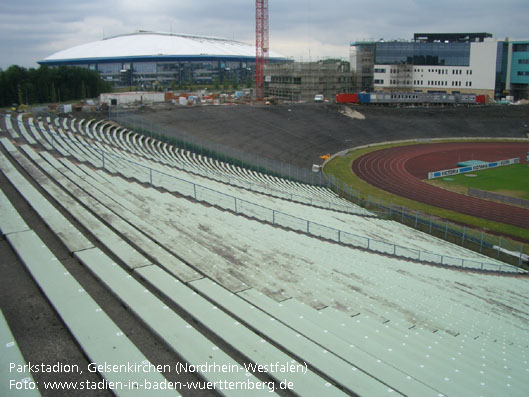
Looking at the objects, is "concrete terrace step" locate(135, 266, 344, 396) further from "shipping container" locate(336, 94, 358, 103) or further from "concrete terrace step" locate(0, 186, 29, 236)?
"shipping container" locate(336, 94, 358, 103)

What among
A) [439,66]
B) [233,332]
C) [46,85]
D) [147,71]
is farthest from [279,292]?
[147,71]

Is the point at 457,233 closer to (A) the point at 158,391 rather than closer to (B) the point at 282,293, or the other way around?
(B) the point at 282,293

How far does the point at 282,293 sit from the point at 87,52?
213 metres

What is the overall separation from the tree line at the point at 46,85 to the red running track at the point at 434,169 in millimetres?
62143

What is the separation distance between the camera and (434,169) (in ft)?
197

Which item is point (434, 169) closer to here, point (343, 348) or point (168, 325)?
point (343, 348)

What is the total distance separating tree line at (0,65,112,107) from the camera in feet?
284

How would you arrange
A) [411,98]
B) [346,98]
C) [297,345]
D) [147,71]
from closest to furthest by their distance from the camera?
[297,345]
[346,98]
[411,98]
[147,71]

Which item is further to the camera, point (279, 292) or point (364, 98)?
point (364, 98)

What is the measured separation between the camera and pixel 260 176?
42.3 metres

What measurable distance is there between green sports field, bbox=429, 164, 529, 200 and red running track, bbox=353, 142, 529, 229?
2.89 m

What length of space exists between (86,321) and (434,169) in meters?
58.4

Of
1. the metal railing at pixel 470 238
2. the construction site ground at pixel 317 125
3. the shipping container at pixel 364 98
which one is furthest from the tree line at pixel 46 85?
the metal railing at pixel 470 238

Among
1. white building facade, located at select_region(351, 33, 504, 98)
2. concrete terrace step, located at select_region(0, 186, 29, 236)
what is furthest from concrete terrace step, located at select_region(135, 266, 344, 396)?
white building facade, located at select_region(351, 33, 504, 98)
